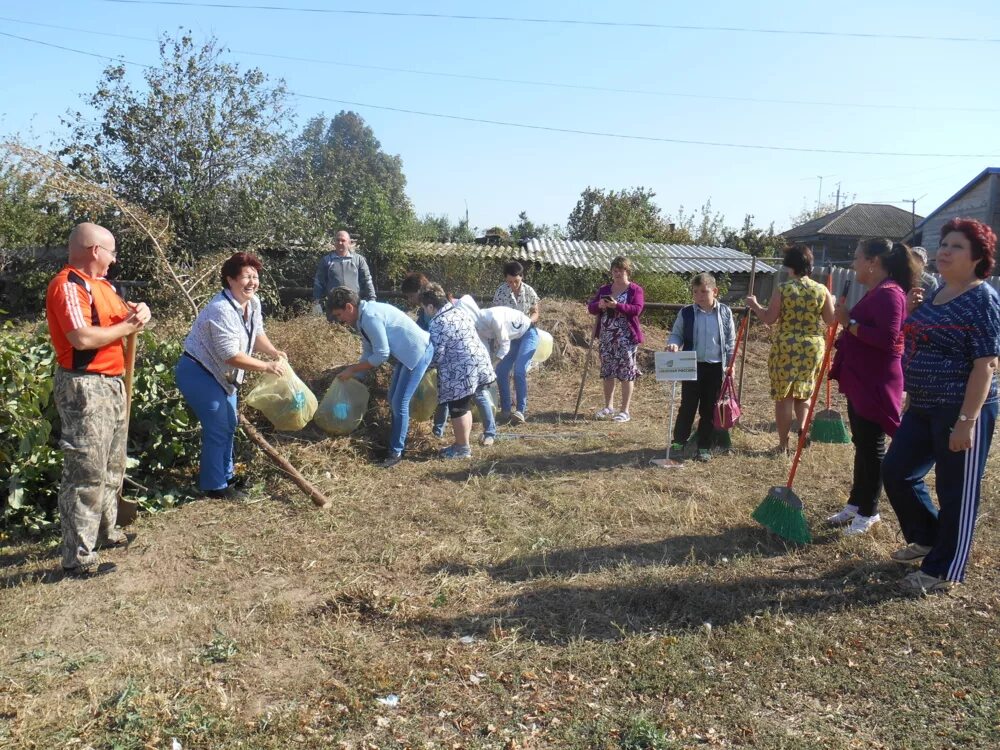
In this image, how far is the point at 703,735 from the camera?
2693 millimetres

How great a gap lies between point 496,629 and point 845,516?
2471mm

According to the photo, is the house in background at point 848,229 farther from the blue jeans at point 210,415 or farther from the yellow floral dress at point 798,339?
the blue jeans at point 210,415

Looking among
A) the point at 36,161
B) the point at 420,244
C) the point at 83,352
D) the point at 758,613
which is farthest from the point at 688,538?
the point at 420,244

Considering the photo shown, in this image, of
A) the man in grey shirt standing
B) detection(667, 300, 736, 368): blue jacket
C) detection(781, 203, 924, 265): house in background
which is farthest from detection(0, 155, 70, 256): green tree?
detection(781, 203, 924, 265): house in background

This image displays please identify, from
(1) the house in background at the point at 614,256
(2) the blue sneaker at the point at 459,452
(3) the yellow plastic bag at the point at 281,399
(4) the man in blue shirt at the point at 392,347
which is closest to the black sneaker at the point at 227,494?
(3) the yellow plastic bag at the point at 281,399

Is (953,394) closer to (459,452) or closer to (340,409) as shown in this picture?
(459,452)

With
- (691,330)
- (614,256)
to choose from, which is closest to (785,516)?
(691,330)

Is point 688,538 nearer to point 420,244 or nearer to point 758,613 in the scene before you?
point 758,613

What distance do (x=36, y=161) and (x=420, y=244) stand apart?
13.2 meters

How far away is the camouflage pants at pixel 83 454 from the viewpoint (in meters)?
3.79

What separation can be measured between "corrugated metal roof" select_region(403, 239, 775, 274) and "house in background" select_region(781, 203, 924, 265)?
1955 cm

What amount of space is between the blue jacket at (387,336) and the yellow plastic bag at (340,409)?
395mm

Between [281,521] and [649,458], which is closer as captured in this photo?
[281,521]

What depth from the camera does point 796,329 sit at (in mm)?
5914
